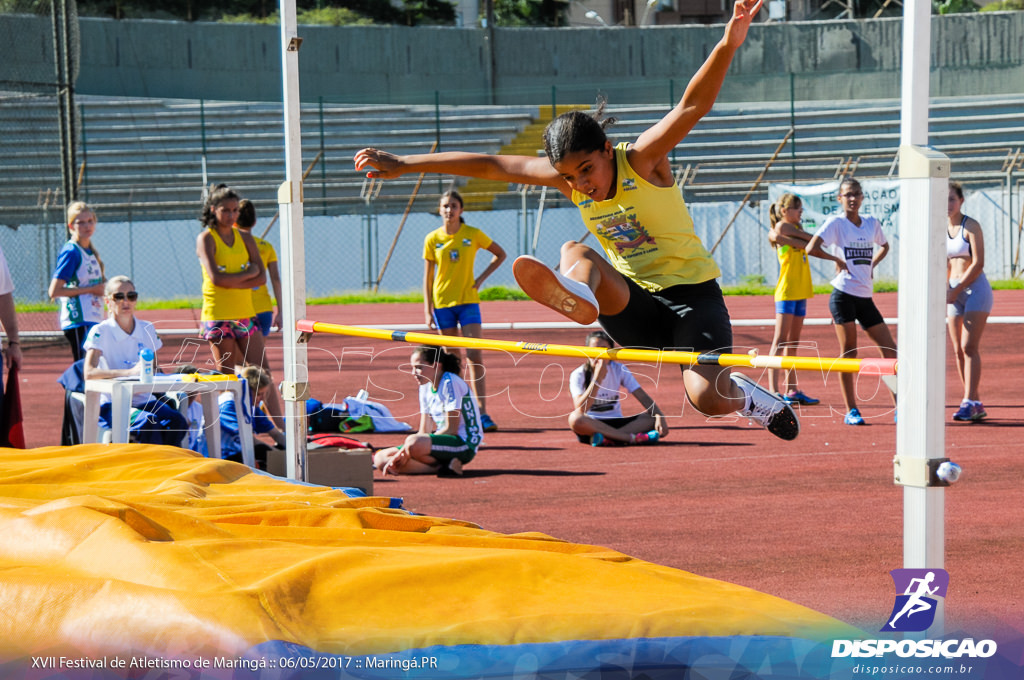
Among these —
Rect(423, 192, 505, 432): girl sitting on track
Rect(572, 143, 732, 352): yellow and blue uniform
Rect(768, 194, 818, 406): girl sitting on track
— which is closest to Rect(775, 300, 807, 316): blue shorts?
Rect(768, 194, 818, 406): girl sitting on track

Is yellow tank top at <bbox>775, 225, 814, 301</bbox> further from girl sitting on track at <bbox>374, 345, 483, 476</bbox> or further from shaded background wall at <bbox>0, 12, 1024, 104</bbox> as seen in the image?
shaded background wall at <bbox>0, 12, 1024, 104</bbox>

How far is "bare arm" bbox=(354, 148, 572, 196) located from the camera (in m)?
4.13

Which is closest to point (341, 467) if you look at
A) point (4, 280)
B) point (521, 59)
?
point (4, 280)

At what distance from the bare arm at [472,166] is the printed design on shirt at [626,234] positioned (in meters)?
0.24

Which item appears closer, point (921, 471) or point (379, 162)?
point (921, 471)

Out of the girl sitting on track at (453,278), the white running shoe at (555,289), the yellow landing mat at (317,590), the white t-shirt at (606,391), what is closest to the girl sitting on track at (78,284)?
the girl sitting on track at (453,278)

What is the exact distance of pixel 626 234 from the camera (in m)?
3.99

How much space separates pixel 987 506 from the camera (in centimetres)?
517

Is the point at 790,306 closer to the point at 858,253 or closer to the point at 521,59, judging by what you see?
the point at 858,253

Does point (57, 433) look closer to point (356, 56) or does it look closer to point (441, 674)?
point (441, 674)

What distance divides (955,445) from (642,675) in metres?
4.99

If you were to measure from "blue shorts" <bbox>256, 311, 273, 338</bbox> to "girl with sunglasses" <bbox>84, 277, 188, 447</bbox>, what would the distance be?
118 cm

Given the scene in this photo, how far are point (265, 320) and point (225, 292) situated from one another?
0.76 meters

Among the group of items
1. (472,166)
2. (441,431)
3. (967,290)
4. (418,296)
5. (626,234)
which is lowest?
(441,431)
